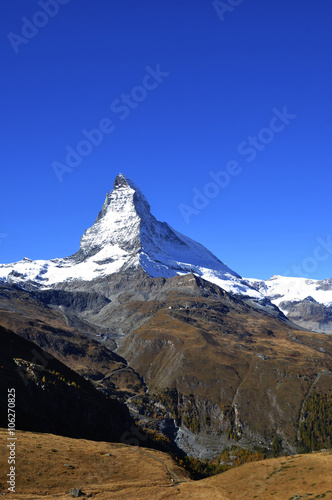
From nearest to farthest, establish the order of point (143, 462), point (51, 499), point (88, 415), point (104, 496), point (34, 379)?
1. point (51, 499)
2. point (104, 496)
3. point (143, 462)
4. point (34, 379)
5. point (88, 415)

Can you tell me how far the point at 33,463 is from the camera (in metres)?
81.9

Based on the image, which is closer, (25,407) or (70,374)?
(25,407)

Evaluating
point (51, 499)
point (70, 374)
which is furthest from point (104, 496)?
point (70, 374)

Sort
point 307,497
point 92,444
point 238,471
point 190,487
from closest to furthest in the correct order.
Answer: point 307,497 < point 190,487 < point 238,471 < point 92,444

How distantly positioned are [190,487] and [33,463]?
31964 mm

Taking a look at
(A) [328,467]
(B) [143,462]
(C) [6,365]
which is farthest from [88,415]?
(A) [328,467]

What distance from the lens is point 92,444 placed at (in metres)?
110

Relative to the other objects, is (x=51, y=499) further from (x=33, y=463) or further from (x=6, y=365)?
(x=6, y=365)

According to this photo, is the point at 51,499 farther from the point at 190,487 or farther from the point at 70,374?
the point at 70,374

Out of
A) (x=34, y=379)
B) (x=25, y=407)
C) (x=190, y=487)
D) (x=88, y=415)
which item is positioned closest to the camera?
(x=190, y=487)

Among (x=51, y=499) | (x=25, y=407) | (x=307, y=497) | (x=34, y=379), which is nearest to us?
(x=307, y=497)

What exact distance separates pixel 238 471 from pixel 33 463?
4382cm

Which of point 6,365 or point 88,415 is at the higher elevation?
point 6,365

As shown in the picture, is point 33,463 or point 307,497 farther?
point 33,463
